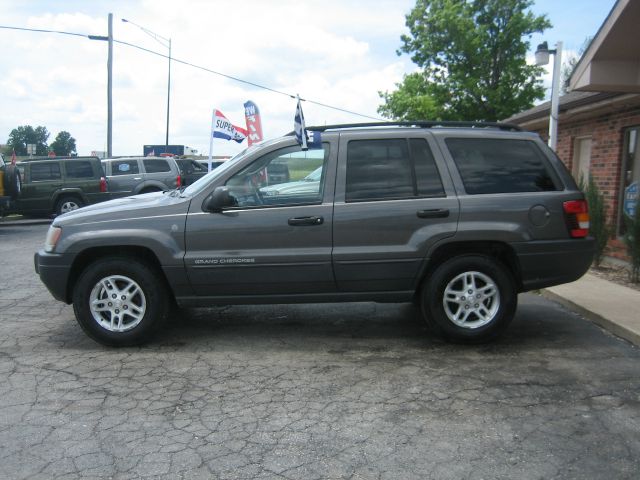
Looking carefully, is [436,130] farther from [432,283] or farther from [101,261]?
[101,261]

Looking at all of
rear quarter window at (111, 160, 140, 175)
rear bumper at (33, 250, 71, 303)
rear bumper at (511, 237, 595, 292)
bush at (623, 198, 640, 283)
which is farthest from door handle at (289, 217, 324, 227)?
rear quarter window at (111, 160, 140, 175)

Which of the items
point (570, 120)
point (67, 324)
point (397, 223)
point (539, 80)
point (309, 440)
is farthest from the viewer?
point (539, 80)

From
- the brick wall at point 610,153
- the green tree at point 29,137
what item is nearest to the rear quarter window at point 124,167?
the brick wall at point 610,153

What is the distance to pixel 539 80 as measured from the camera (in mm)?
27219

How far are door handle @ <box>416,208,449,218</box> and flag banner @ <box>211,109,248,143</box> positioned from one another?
10398 mm

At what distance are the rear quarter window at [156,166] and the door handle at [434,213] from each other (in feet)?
47.7

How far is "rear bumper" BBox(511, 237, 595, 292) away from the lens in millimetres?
5098

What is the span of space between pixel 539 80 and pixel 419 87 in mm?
5414

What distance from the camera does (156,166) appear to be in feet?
60.4

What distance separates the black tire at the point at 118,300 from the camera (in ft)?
16.7

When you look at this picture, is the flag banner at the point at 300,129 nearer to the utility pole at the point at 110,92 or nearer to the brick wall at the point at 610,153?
the brick wall at the point at 610,153

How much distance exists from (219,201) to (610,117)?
26.4ft

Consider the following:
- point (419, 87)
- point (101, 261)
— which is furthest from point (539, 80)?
point (101, 261)

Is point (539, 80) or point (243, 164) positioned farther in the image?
point (539, 80)
